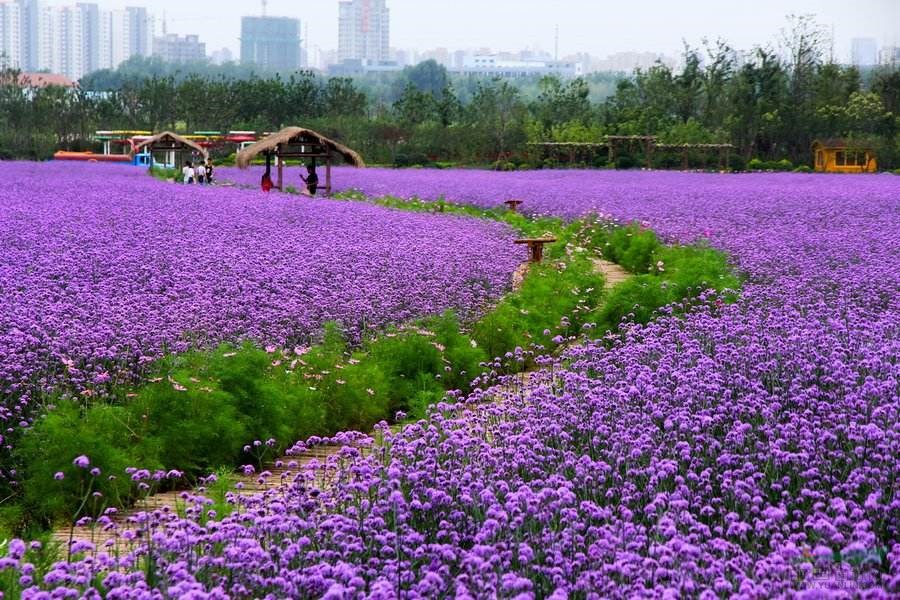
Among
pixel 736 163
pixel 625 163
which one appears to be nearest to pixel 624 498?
pixel 625 163

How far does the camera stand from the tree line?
56375 mm

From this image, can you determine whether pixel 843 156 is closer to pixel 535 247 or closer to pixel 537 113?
pixel 537 113

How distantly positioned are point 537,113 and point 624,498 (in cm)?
6487

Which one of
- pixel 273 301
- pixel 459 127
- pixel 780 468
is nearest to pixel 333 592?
pixel 780 468

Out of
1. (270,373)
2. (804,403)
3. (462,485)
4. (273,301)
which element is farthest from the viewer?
(273,301)

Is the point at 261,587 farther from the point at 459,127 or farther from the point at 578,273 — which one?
the point at 459,127

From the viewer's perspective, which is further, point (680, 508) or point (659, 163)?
point (659, 163)

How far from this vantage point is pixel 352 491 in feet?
16.6

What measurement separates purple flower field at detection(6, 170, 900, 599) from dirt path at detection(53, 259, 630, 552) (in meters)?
0.12

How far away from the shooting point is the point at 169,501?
6.30 metres

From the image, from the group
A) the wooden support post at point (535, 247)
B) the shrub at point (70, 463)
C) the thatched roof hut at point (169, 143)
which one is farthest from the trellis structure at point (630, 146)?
the shrub at point (70, 463)

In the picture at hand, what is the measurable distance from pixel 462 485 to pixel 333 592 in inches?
63.2

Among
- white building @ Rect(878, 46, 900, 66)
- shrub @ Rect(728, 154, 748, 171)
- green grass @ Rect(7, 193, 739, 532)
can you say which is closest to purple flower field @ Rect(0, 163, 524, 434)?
green grass @ Rect(7, 193, 739, 532)

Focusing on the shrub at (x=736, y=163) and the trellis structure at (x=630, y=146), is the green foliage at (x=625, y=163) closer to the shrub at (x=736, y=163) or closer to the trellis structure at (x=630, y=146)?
the trellis structure at (x=630, y=146)
